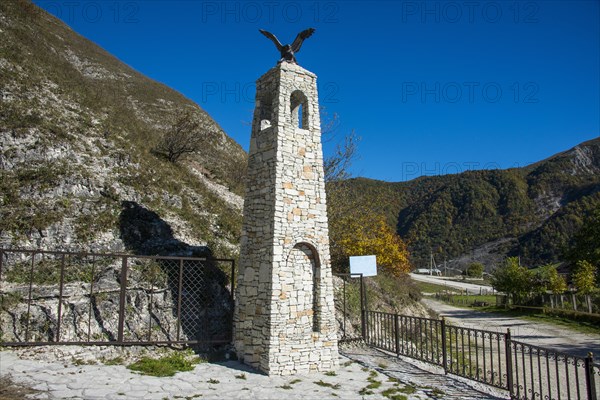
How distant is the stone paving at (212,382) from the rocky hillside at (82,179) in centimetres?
464

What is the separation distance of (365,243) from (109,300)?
14566mm

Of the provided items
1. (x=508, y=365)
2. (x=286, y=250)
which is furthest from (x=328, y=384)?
(x=508, y=365)

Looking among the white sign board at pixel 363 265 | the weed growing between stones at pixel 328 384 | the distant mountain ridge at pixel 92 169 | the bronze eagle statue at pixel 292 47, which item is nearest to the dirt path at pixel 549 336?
the white sign board at pixel 363 265

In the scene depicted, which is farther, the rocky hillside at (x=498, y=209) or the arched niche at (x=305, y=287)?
the rocky hillside at (x=498, y=209)

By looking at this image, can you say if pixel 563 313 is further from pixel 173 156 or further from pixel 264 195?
pixel 173 156

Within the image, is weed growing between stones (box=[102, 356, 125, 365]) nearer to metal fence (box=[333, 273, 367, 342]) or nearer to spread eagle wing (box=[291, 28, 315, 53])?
metal fence (box=[333, 273, 367, 342])

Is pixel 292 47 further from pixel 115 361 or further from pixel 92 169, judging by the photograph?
pixel 115 361

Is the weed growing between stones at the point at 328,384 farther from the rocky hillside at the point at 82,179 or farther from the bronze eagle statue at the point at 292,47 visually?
the bronze eagle statue at the point at 292,47

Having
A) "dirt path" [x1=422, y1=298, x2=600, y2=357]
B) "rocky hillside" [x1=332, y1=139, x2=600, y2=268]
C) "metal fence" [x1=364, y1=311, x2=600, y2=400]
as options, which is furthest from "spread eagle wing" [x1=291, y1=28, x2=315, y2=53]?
"rocky hillside" [x1=332, y1=139, x2=600, y2=268]

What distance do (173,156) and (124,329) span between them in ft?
42.4

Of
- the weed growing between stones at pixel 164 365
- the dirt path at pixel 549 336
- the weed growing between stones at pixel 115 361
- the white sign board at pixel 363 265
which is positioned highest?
the white sign board at pixel 363 265

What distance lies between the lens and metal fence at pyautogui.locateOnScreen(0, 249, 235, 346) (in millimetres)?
9703

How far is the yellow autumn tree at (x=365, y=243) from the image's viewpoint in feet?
73.2

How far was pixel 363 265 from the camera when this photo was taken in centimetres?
1392
